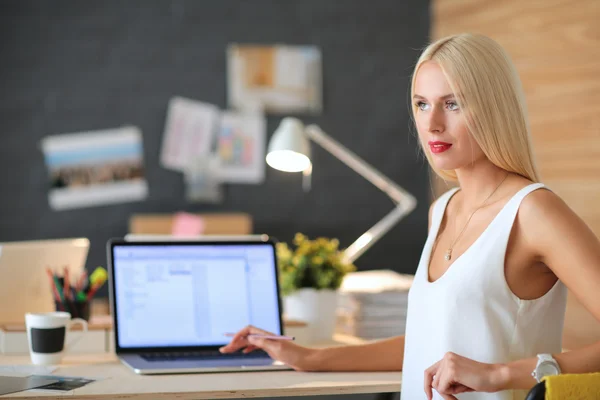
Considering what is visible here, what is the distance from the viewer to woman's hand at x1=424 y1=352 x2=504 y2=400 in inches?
51.7

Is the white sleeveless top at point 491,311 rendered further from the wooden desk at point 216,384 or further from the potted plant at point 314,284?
the potted plant at point 314,284

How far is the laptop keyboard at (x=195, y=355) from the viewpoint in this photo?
6.18ft

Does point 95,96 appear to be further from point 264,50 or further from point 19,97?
point 264,50

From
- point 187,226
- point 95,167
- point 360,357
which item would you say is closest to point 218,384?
point 360,357

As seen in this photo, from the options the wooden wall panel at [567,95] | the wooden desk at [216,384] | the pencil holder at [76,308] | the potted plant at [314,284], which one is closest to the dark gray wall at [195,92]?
the wooden wall panel at [567,95]

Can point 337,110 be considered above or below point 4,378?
above

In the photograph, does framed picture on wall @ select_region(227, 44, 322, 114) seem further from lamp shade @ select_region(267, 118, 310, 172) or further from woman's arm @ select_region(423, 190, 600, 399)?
woman's arm @ select_region(423, 190, 600, 399)

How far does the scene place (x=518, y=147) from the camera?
4.79 feet

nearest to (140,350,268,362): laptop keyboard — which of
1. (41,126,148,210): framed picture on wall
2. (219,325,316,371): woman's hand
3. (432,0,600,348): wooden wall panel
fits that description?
(219,325,316,371): woman's hand

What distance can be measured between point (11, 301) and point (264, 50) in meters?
2.38

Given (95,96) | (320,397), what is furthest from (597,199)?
(95,96)

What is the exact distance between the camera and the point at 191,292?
6.59ft

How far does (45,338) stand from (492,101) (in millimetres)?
1107

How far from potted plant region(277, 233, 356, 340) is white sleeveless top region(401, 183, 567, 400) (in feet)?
2.86
